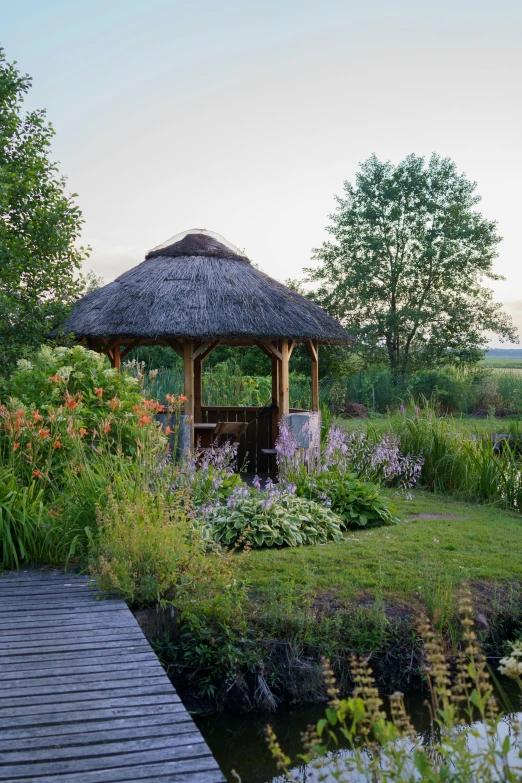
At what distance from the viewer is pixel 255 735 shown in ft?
14.8

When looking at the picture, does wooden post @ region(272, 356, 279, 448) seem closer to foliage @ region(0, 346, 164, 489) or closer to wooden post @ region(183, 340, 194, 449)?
wooden post @ region(183, 340, 194, 449)

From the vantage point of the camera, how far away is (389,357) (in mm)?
26609

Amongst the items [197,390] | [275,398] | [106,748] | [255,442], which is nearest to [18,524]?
[106,748]

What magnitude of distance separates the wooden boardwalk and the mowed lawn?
1.41 m

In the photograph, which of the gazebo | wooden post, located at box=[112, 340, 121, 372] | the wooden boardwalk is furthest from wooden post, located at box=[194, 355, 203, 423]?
the wooden boardwalk

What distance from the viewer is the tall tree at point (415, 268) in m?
26.1

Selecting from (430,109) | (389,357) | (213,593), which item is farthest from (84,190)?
(389,357)

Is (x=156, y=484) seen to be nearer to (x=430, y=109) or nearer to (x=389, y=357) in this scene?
(x=430, y=109)

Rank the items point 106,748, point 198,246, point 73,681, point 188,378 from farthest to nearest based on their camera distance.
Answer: point 198,246 < point 188,378 < point 73,681 < point 106,748

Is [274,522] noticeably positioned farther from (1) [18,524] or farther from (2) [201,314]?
(2) [201,314]

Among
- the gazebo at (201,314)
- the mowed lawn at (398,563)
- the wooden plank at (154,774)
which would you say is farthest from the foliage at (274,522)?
the wooden plank at (154,774)

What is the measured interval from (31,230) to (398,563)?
606 centimetres

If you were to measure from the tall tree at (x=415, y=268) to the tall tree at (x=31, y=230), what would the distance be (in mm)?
17019

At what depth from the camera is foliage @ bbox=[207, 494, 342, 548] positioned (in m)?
6.77
